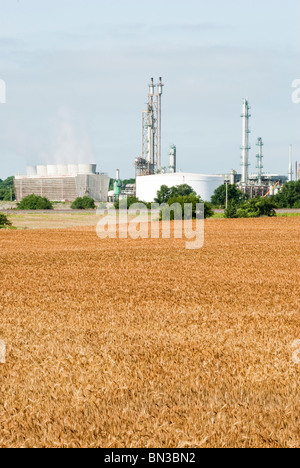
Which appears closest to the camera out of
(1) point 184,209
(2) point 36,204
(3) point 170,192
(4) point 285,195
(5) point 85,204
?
(1) point 184,209

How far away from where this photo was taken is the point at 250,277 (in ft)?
59.7

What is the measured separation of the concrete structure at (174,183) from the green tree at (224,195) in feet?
13.3

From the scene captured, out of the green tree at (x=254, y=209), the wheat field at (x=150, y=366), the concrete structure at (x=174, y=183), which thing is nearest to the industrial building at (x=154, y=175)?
the concrete structure at (x=174, y=183)

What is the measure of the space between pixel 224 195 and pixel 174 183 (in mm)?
12913

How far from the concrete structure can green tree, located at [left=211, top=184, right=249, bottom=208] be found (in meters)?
4.06

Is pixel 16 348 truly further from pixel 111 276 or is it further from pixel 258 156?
pixel 258 156

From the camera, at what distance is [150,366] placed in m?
7.36

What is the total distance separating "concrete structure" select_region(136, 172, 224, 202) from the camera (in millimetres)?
139375

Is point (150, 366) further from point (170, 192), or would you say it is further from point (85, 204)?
point (85, 204)

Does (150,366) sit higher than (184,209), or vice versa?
(184,209)

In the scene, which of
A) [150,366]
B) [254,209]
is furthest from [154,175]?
[150,366]

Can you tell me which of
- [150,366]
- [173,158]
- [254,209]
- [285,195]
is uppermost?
[173,158]

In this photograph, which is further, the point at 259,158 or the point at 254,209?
the point at 259,158
